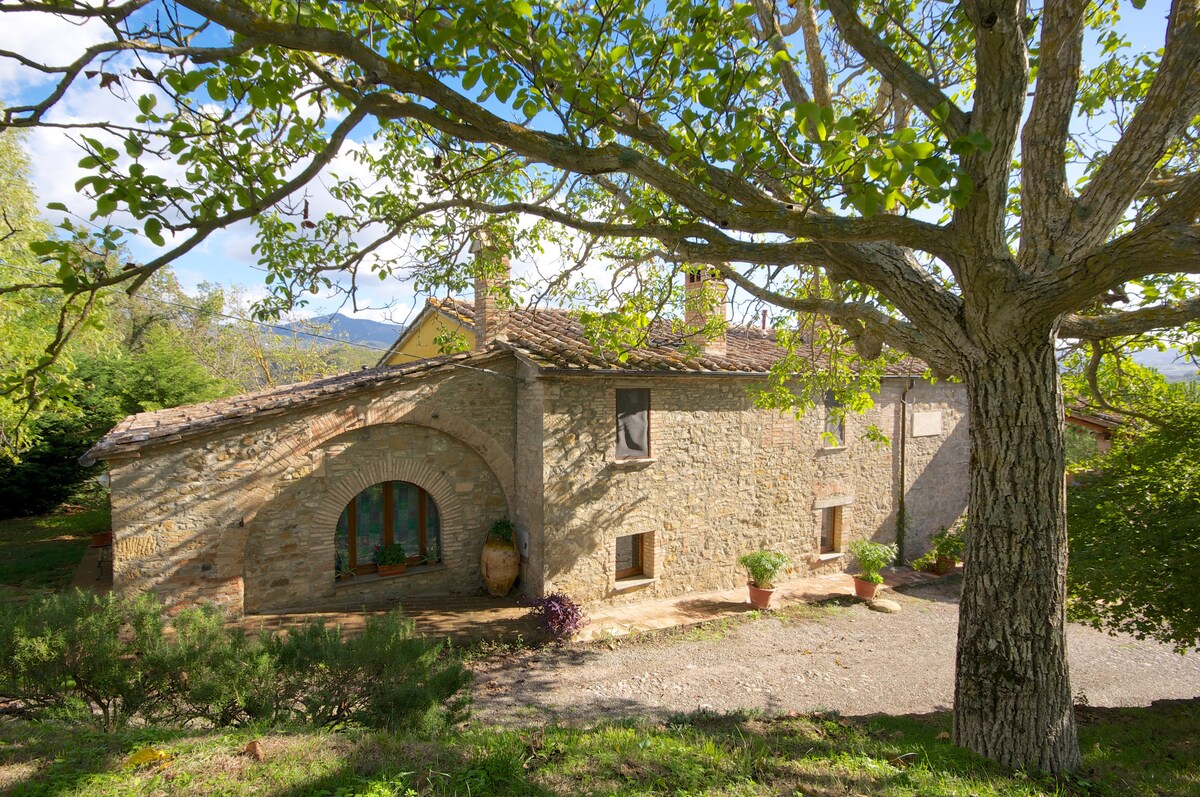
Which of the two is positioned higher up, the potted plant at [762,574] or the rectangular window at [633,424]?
the rectangular window at [633,424]

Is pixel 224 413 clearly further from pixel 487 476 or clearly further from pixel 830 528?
pixel 830 528

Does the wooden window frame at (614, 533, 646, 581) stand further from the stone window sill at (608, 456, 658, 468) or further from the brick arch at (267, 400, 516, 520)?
the brick arch at (267, 400, 516, 520)

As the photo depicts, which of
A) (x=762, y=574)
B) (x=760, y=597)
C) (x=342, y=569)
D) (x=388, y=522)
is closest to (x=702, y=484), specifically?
(x=762, y=574)

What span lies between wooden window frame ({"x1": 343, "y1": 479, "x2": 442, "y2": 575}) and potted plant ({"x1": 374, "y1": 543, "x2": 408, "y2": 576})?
0.13 meters

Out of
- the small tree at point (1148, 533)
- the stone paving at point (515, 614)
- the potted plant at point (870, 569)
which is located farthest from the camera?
the potted plant at point (870, 569)

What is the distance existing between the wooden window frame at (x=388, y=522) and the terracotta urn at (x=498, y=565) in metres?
0.93

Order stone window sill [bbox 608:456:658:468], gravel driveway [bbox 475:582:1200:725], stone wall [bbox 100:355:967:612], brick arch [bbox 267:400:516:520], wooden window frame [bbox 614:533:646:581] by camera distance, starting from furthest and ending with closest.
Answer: wooden window frame [bbox 614:533:646:581] < stone window sill [bbox 608:456:658:468] < brick arch [bbox 267:400:516:520] < stone wall [bbox 100:355:967:612] < gravel driveway [bbox 475:582:1200:725]

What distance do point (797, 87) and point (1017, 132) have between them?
72.8 inches

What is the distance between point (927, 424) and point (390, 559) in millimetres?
11731

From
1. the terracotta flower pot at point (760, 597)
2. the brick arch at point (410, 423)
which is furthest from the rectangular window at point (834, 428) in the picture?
the brick arch at point (410, 423)

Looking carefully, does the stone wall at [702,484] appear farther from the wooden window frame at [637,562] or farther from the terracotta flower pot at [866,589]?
the terracotta flower pot at [866,589]

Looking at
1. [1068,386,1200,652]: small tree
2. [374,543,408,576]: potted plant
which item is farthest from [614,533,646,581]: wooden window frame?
[1068,386,1200,652]: small tree

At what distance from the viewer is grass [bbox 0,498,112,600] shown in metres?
9.59

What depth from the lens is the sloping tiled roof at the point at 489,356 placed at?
7.34m
